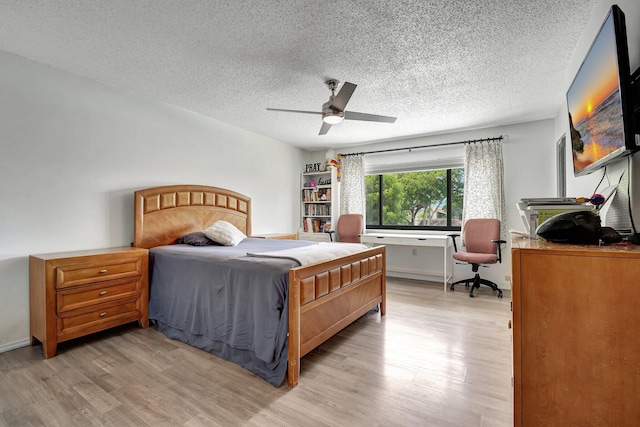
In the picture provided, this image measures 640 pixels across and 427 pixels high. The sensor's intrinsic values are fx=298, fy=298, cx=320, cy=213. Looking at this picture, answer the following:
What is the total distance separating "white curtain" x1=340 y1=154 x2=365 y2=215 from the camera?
18.0 feet

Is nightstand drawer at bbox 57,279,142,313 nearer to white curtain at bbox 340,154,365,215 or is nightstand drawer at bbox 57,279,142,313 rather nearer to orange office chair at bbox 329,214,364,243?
orange office chair at bbox 329,214,364,243

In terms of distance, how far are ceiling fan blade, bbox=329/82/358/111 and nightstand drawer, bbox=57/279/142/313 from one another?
2509 millimetres

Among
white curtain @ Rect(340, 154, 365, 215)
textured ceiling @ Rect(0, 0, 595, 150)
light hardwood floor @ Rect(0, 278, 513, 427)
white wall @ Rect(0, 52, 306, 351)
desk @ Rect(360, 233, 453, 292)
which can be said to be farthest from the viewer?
white curtain @ Rect(340, 154, 365, 215)

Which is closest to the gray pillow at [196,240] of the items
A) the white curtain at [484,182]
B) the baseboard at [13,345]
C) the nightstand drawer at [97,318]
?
the nightstand drawer at [97,318]

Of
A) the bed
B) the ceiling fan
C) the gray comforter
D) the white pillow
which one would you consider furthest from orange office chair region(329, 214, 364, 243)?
the gray comforter

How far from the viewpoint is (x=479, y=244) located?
432 cm

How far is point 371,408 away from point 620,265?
4.50 feet

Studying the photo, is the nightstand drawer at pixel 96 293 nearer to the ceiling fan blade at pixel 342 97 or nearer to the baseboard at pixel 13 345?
the baseboard at pixel 13 345

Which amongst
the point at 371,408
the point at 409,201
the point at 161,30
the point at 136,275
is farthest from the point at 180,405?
the point at 409,201

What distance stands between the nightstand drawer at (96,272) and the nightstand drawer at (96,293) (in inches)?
2.1

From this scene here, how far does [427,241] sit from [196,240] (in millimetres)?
3189

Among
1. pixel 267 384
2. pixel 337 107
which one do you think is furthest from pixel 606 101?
pixel 267 384

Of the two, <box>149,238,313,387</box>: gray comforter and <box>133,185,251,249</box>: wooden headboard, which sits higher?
<box>133,185,251,249</box>: wooden headboard

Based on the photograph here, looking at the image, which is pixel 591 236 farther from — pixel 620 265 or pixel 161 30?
pixel 161 30
